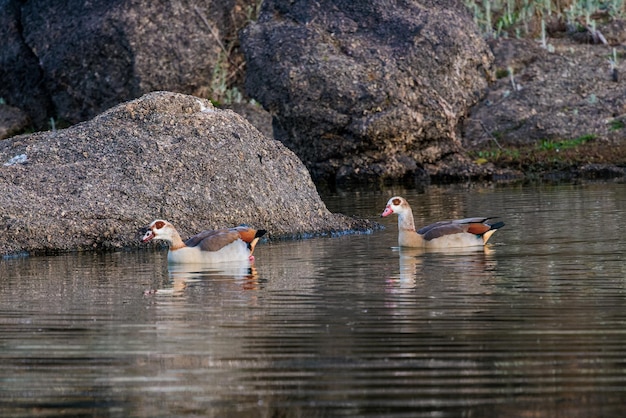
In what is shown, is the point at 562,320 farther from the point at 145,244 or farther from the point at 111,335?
the point at 145,244

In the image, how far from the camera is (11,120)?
32.6 m

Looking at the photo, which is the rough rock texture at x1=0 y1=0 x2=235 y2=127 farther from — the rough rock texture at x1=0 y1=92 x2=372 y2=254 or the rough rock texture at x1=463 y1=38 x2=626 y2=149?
the rough rock texture at x1=0 y1=92 x2=372 y2=254

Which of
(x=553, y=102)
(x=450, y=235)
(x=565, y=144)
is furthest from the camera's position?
(x=553, y=102)

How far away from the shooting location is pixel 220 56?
32438 millimetres

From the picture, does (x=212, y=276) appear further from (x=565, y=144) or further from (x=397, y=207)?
(x=565, y=144)

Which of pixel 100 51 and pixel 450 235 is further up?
pixel 100 51

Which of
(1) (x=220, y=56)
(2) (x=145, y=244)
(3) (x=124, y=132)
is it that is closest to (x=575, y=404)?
(2) (x=145, y=244)

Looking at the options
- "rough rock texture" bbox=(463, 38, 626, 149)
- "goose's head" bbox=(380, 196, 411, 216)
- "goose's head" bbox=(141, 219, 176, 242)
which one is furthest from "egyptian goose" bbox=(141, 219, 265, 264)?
"rough rock texture" bbox=(463, 38, 626, 149)

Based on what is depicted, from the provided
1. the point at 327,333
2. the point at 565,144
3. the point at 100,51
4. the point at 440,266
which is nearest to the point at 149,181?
the point at 440,266

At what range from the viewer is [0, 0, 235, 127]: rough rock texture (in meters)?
30.9

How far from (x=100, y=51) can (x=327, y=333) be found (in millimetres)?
22564

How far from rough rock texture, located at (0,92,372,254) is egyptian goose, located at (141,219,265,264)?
1768mm

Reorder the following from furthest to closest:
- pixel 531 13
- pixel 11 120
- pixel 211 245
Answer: pixel 531 13 → pixel 11 120 → pixel 211 245

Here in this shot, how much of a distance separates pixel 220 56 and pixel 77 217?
15.7 metres
